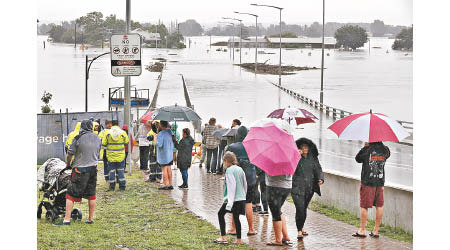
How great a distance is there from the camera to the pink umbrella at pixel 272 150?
28.5 feet

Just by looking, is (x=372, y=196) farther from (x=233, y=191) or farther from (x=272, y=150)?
(x=233, y=191)

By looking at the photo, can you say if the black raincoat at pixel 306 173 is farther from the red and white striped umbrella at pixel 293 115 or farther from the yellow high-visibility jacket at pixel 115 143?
the yellow high-visibility jacket at pixel 115 143

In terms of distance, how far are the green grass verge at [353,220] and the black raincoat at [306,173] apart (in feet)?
4.92

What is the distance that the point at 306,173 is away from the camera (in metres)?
9.30

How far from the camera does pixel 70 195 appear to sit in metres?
9.74

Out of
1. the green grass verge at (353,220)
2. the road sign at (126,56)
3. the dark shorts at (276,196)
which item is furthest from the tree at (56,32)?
the dark shorts at (276,196)

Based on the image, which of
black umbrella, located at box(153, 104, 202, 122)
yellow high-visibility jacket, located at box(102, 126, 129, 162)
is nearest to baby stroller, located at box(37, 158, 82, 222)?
yellow high-visibility jacket, located at box(102, 126, 129, 162)

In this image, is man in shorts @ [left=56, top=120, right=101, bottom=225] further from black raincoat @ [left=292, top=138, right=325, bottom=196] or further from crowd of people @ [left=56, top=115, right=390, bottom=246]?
black raincoat @ [left=292, top=138, right=325, bottom=196]

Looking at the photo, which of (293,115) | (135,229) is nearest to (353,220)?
(293,115)

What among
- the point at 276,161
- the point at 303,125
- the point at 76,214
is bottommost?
the point at 303,125

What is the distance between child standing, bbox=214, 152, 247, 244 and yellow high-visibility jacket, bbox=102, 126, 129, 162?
14.6 ft

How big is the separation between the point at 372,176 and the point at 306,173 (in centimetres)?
91

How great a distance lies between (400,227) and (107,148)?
574 cm

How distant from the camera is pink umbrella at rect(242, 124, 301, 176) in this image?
8688 millimetres
